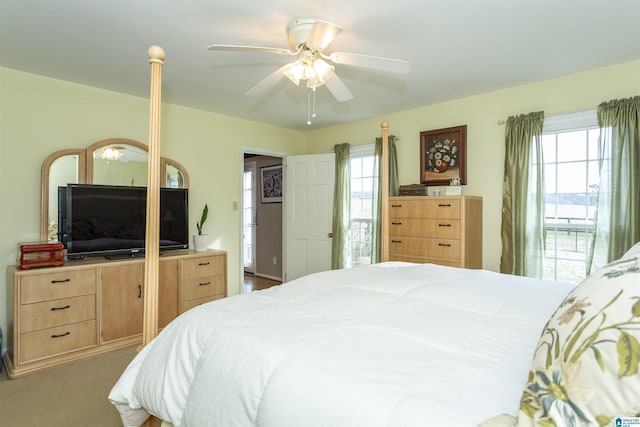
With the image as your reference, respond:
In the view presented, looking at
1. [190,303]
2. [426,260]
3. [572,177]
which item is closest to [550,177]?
[572,177]

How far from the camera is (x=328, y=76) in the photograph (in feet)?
7.15

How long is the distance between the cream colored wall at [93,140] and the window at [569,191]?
3.42 meters

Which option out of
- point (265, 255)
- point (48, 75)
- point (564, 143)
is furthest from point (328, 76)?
point (265, 255)

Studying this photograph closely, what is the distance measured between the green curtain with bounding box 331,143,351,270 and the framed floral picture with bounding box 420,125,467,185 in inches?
40.3

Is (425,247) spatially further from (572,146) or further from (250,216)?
(250,216)

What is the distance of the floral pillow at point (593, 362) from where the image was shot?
0.54 metres

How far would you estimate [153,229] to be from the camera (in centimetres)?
153

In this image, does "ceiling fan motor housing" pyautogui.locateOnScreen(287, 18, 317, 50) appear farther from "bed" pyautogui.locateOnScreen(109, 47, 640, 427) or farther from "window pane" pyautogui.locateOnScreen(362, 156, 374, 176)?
"window pane" pyautogui.locateOnScreen(362, 156, 374, 176)

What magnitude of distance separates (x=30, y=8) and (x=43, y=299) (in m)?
2.01

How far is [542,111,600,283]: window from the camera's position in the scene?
9.58ft

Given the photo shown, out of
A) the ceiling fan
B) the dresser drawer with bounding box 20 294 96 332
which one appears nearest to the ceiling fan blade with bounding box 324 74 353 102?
the ceiling fan

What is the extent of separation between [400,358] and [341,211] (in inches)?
141

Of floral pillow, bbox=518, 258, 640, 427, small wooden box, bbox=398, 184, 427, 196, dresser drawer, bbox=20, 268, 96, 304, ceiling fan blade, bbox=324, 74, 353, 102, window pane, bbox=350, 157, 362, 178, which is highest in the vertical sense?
ceiling fan blade, bbox=324, 74, 353, 102

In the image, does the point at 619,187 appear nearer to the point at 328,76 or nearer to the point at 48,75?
the point at 328,76
